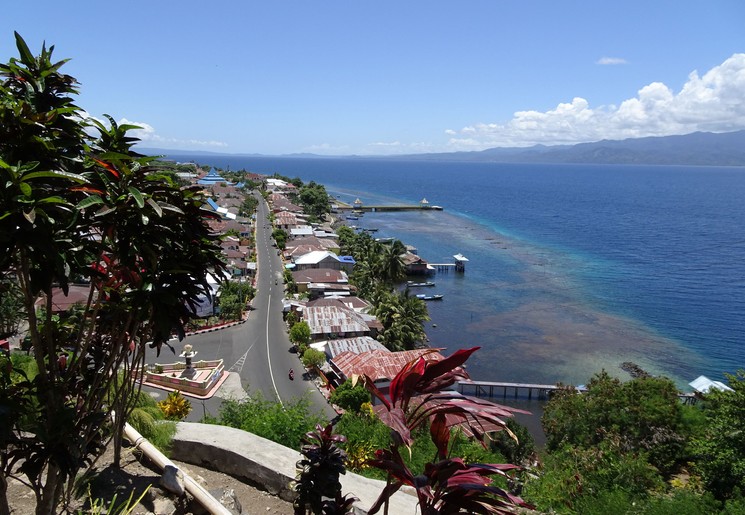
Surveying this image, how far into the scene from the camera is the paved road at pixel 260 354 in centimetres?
2047

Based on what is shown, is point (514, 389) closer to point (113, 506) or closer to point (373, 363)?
point (373, 363)

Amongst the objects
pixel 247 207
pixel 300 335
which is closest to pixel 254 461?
pixel 300 335

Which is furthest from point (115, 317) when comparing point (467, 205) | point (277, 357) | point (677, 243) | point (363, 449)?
point (467, 205)

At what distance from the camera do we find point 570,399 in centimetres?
1983

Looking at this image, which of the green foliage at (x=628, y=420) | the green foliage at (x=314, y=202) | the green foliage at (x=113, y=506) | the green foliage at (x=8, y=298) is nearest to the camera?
the green foliage at (x=8, y=298)

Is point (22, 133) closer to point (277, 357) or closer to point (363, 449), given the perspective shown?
point (363, 449)

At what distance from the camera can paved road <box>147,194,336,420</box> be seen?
2047 cm

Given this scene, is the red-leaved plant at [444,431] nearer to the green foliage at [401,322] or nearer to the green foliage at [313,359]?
the green foliage at [313,359]

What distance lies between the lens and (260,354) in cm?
2491

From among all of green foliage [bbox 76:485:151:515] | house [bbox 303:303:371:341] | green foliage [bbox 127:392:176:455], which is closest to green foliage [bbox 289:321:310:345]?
house [bbox 303:303:371:341]

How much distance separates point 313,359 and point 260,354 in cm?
320

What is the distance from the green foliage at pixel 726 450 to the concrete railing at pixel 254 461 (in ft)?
32.9

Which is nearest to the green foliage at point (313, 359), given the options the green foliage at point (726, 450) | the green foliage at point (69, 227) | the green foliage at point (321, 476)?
the green foliage at point (726, 450)

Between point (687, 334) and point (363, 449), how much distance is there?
35326 millimetres
